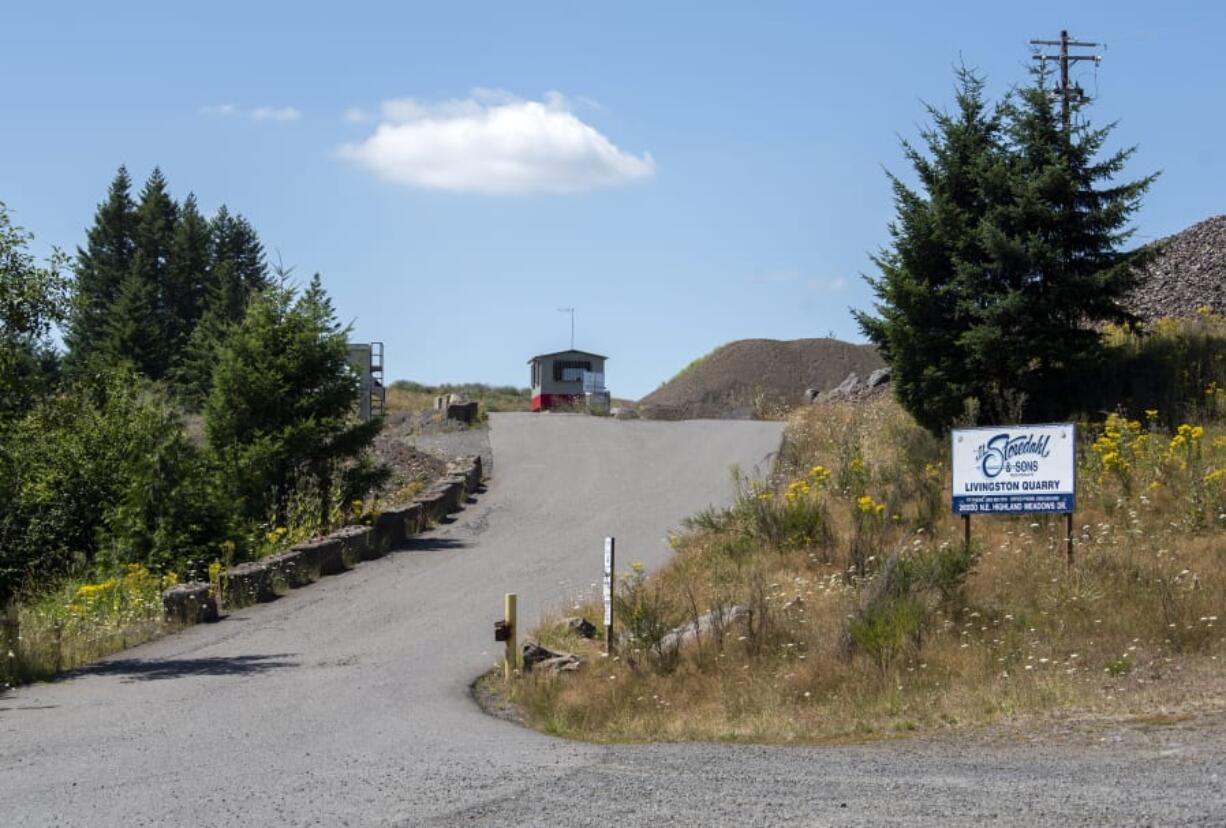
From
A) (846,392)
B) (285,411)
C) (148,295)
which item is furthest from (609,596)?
(148,295)

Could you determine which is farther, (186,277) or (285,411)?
(186,277)

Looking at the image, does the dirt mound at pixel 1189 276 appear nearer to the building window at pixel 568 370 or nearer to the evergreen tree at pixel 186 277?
the building window at pixel 568 370

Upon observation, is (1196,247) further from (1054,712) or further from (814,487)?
(1054,712)

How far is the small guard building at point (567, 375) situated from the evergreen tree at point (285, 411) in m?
30.9

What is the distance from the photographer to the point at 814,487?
21.7m

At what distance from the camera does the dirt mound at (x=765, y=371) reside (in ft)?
212

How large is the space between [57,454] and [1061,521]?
59.8ft

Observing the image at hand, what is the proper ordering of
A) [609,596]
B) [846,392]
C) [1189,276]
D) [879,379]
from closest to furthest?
Answer: [609,596] → [1189,276] → [879,379] → [846,392]

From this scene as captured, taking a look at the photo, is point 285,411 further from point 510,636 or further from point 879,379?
point 879,379

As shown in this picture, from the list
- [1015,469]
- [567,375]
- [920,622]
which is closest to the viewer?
[920,622]

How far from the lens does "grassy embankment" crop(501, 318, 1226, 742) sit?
11.2 metres

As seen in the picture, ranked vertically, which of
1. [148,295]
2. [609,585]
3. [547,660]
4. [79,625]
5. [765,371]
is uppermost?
[148,295]

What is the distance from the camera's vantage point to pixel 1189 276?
30562mm

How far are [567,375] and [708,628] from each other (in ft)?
146
